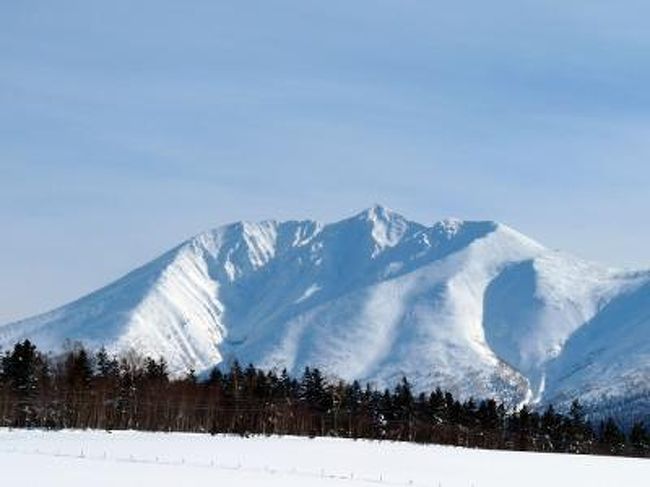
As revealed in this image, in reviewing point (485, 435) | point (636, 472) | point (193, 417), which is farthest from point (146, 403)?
point (636, 472)

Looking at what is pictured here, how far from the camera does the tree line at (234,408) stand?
14225cm

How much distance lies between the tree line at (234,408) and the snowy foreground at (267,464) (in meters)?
25.3

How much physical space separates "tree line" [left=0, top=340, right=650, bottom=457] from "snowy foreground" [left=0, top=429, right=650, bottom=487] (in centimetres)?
2530

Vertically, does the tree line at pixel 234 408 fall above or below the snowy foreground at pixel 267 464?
above

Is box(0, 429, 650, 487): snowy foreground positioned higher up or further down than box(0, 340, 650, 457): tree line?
further down

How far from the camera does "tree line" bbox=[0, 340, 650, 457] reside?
467 ft

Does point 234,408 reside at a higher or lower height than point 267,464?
higher

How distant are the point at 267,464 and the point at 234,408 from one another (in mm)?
85969

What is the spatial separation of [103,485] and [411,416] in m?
135

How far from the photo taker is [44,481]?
52312mm

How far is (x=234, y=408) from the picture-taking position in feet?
543

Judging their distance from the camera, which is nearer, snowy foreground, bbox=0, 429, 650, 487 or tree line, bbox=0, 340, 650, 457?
snowy foreground, bbox=0, 429, 650, 487

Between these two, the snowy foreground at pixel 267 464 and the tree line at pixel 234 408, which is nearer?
the snowy foreground at pixel 267 464

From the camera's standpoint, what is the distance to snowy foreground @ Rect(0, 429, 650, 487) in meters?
60.4
